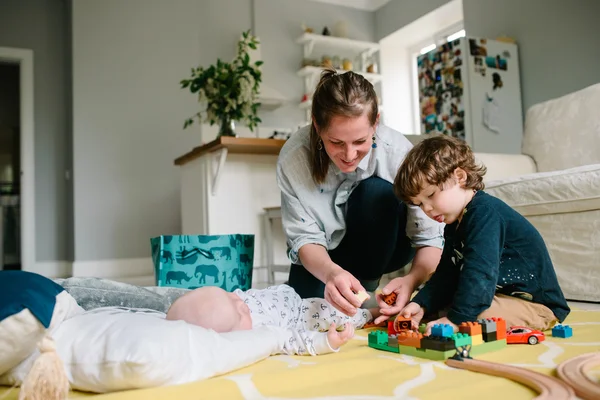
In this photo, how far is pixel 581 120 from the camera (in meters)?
2.47

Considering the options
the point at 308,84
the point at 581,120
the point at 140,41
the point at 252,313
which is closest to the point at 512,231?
the point at 252,313

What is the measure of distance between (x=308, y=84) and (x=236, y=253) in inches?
147

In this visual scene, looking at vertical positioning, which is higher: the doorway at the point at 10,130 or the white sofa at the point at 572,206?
the doorway at the point at 10,130

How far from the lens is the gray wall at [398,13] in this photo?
5.03m

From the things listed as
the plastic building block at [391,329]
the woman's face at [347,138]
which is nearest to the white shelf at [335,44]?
the woman's face at [347,138]

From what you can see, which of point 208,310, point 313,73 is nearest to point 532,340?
point 208,310

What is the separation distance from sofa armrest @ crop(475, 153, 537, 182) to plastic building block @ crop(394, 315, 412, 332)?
1471 mm

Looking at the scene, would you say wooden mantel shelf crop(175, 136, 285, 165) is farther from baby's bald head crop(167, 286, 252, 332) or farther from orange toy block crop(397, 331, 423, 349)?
orange toy block crop(397, 331, 423, 349)

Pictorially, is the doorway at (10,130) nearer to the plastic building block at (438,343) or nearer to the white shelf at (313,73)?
the white shelf at (313,73)

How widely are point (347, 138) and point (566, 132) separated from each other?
1796 millimetres

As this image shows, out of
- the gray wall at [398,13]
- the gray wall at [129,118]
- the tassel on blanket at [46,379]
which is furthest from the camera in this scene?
the gray wall at [398,13]

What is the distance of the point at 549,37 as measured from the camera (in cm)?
382

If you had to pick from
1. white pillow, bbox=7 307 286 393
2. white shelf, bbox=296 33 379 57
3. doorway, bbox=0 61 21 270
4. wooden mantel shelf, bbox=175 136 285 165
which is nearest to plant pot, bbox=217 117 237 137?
wooden mantel shelf, bbox=175 136 285 165

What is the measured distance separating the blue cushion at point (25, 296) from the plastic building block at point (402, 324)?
27.8 inches
